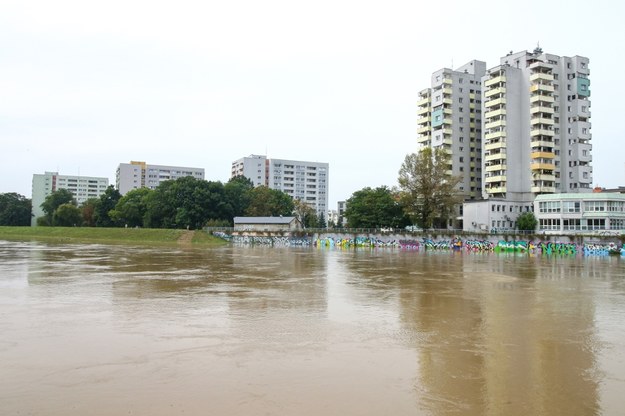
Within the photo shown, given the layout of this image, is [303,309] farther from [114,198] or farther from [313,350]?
[114,198]

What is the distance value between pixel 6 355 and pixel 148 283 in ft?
48.8

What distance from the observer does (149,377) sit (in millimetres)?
9875

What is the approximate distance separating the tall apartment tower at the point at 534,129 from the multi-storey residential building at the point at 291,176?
101943 mm

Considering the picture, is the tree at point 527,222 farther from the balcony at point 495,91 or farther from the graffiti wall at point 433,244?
the balcony at point 495,91

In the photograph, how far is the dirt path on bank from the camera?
85.8 meters

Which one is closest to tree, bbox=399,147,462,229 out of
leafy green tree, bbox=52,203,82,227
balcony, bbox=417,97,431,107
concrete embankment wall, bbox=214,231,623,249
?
concrete embankment wall, bbox=214,231,623,249

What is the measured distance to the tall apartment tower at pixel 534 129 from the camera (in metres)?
90.8

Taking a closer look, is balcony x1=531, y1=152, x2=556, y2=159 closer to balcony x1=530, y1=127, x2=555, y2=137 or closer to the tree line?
balcony x1=530, y1=127, x2=555, y2=137

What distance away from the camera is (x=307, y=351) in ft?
40.2

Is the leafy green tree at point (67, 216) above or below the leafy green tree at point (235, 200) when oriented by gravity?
below

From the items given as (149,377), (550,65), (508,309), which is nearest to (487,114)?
(550,65)

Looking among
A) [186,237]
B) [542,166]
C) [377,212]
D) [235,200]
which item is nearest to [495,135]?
[542,166]

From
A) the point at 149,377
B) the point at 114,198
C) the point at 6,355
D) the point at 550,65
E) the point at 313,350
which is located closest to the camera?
the point at 149,377

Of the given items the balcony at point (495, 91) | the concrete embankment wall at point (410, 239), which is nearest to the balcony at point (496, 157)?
the balcony at point (495, 91)
